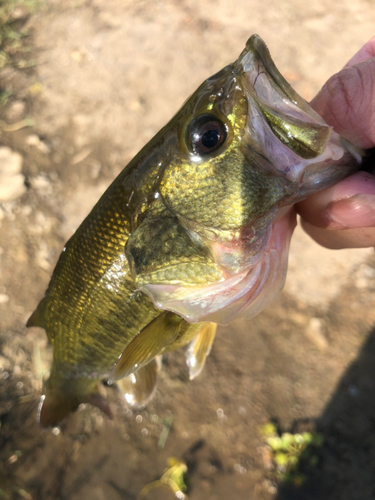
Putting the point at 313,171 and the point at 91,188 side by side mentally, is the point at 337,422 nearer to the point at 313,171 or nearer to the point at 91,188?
the point at 313,171

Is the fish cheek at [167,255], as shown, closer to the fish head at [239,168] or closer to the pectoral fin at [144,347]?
the fish head at [239,168]

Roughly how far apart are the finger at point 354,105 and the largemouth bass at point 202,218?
12cm

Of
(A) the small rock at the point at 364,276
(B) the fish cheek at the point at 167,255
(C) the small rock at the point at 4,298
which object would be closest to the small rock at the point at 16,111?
(C) the small rock at the point at 4,298

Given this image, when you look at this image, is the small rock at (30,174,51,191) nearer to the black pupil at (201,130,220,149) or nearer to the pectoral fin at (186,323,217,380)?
the pectoral fin at (186,323,217,380)

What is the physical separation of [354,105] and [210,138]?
0.64m

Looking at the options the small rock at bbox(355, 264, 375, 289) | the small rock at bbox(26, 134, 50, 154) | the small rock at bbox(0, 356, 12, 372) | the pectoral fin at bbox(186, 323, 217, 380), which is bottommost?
the small rock at bbox(355, 264, 375, 289)

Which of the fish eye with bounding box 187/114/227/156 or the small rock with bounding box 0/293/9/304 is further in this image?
the small rock with bounding box 0/293/9/304

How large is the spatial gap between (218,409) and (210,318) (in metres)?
1.80

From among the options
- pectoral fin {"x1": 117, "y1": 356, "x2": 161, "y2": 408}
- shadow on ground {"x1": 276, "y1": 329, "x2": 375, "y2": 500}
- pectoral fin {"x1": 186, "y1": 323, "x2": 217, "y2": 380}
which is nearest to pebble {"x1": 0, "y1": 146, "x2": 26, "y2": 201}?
pectoral fin {"x1": 117, "y1": 356, "x2": 161, "y2": 408}

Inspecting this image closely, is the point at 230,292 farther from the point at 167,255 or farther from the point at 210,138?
the point at 210,138

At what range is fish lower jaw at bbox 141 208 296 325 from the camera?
136 cm

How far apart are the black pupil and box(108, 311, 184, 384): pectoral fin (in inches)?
27.6

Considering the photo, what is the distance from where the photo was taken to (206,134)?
3.93 feet

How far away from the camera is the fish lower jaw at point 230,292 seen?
1.36 metres
